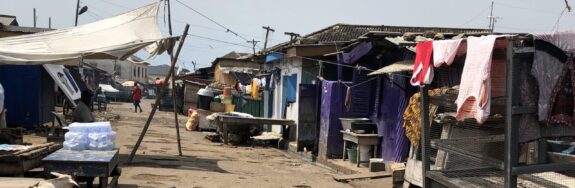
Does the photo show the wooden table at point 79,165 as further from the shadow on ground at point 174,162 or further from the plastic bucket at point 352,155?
the plastic bucket at point 352,155

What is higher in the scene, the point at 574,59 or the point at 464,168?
the point at 574,59

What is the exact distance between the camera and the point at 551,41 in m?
4.95

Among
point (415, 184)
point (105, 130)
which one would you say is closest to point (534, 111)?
point (415, 184)

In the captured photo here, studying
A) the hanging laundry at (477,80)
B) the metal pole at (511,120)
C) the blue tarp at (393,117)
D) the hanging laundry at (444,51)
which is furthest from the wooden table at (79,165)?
the blue tarp at (393,117)

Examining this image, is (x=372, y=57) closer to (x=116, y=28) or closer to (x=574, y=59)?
(x=116, y=28)

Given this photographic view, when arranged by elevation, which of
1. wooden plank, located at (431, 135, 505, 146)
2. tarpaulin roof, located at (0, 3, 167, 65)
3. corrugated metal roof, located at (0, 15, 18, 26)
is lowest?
wooden plank, located at (431, 135, 505, 146)

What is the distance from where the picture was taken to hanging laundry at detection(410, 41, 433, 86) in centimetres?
627

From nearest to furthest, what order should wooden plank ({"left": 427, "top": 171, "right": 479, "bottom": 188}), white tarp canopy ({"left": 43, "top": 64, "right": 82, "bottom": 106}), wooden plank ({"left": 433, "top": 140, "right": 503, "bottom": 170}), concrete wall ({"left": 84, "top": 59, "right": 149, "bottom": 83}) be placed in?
1. wooden plank ({"left": 433, "top": 140, "right": 503, "bottom": 170})
2. wooden plank ({"left": 427, "top": 171, "right": 479, "bottom": 188})
3. white tarp canopy ({"left": 43, "top": 64, "right": 82, "bottom": 106})
4. concrete wall ({"left": 84, "top": 59, "right": 149, "bottom": 83})

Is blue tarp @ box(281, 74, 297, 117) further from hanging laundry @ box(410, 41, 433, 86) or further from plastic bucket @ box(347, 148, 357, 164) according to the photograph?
hanging laundry @ box(410, 41, 433, 86)

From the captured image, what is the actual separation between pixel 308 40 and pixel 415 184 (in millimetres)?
11302

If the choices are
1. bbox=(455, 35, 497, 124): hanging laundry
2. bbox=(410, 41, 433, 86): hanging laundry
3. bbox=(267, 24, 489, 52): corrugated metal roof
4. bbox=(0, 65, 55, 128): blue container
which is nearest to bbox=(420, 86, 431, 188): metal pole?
bbox=(410, 41, 433, 86): hanging laundry

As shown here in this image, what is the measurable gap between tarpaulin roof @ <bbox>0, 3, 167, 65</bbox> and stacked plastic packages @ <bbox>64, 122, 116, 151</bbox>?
10.3ft

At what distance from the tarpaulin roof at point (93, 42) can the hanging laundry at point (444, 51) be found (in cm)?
811

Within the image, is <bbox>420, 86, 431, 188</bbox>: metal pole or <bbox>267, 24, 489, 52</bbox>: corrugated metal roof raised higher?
<bbox>267, 24, 489, 52</bbox>: corrugated metal roof
